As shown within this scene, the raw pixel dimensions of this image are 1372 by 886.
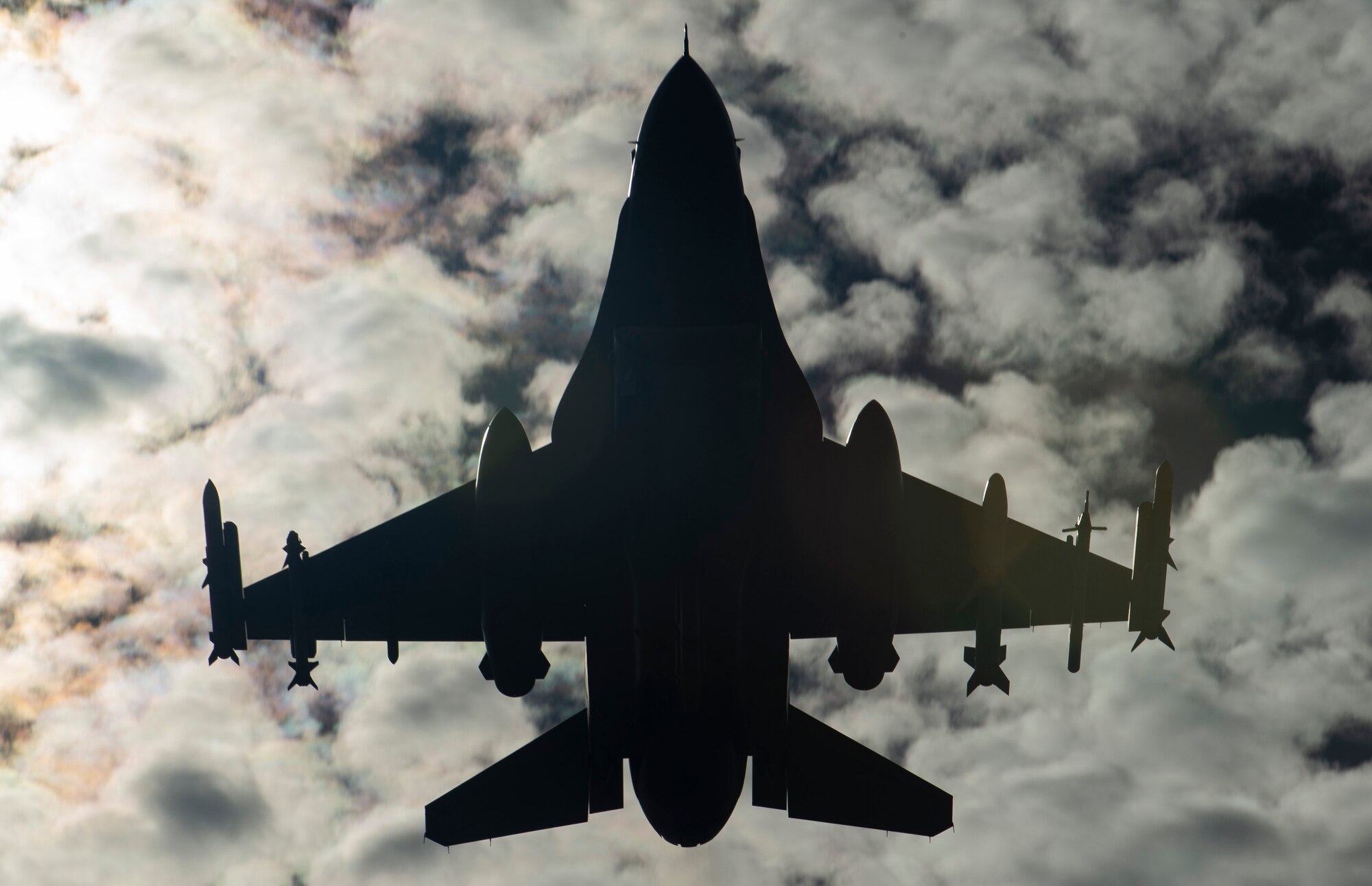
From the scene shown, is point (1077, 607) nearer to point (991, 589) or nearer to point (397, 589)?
point (991, 589)

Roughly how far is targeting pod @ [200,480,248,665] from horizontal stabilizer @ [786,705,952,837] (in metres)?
11.6

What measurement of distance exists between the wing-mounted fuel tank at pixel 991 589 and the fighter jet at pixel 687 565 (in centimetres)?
4

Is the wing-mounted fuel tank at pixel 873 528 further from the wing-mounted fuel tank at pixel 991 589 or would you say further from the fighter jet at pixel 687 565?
the wing-mounted fuel tank at pixel 991 589

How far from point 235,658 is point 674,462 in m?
11.0

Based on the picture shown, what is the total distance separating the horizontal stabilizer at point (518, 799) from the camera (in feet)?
77.7

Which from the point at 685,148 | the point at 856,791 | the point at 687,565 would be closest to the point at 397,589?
the point at 687,565

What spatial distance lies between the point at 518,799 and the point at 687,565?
8.23 m

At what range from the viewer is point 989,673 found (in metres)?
21.3

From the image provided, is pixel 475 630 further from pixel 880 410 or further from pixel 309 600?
pixel 880 410

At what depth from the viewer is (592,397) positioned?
22.1 meters

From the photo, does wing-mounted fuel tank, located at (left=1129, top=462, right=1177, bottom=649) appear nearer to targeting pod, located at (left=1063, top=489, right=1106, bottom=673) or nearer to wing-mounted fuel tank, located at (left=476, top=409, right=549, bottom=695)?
targeting pod, located at (left=1063, top=489, right=1106, bottom=673)

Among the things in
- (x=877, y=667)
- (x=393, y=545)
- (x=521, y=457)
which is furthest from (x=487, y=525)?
(x=877, y=667)

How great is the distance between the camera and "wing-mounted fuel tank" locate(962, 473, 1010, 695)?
65.3ft

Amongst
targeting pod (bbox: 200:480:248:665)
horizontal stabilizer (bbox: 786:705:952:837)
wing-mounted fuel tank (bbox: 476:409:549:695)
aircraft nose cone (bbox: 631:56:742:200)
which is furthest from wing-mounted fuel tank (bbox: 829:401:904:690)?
targeting pod (bbox: 200:480:248:665)
